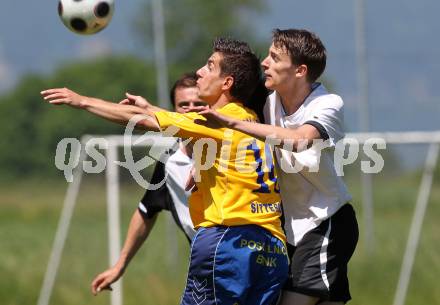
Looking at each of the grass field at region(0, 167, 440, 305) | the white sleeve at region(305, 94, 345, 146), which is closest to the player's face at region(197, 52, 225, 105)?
the white sleeve at region(305, 94, 345, 146)

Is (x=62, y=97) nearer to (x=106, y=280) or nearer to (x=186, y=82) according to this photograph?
(x=186, y=82)

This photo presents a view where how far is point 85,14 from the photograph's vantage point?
5258 millimetres

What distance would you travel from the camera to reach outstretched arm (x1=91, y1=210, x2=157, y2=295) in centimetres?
570

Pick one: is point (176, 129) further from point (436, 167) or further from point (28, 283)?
point (28, 283)

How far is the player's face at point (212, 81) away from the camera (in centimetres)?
473

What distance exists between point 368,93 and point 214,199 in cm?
618

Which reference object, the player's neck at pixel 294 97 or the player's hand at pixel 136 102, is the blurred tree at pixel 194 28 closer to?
the player's neck at pixel 294 97

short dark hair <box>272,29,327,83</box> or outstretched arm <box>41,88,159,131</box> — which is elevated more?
short dark hair <box>272,29,327,83</box>

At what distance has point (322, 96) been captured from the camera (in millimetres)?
4875

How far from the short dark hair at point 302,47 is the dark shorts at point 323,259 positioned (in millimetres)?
724

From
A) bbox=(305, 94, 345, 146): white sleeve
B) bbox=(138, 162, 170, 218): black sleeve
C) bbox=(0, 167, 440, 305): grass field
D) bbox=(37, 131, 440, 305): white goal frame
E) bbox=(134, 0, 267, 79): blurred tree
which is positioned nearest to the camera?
bbox=(305, 94, 345, 146): white sleeve

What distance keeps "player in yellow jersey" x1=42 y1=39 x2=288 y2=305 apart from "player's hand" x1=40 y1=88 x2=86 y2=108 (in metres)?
0.08

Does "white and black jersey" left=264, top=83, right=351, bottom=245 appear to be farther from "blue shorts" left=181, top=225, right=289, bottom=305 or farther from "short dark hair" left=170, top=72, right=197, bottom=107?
"short dark hair" left=170, top=72, right=197, bottom=107

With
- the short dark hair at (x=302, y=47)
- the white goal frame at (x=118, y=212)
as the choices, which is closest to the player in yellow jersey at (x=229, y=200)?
the short dark hair at (x=302, y=47)
